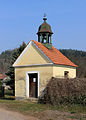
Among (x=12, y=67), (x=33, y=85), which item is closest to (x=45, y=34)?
(x=33, y=85)

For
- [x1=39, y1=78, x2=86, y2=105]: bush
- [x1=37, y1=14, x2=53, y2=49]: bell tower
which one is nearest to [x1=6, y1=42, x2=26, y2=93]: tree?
[x1=37, y1=14, x2=53, y2=49]: bell tower

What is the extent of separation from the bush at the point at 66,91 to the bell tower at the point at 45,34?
14.3ft

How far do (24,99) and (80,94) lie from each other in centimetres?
558

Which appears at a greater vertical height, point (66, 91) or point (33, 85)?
point (33, 85)

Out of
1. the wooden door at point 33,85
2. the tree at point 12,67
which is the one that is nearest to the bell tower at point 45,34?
the wooden door at point 33,85

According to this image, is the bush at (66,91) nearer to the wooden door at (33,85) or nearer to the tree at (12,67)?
the wooden door at (33,85)

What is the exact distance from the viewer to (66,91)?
12992mm

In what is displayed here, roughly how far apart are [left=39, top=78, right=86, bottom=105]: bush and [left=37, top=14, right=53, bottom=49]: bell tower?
436 centimetres

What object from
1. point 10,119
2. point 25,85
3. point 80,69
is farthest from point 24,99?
point 80,69

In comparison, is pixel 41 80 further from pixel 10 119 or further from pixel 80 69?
pixel 80 69

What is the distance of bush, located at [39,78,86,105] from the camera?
40.8ft

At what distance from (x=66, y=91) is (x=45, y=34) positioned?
6252 mm

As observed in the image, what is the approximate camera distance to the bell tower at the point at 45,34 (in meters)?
17.0

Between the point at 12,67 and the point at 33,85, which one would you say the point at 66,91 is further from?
the point at 12,67
